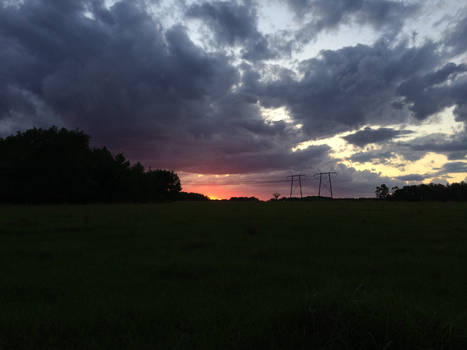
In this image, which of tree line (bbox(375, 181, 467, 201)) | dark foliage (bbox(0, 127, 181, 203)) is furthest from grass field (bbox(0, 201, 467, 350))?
tree line (bbox(375, 181, 467, 201))

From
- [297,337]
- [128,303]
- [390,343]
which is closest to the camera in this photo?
[390,343]

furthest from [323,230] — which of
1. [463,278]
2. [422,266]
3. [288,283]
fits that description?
[288,283]

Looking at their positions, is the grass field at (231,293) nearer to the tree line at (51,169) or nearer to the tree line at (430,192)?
the tree line at (51,169)

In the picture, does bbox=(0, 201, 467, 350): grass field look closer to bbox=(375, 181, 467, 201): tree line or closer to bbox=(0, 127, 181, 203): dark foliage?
bbox=(0, 127, 181, 203): dark foliage

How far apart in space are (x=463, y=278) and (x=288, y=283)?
3871mm

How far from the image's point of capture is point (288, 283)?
617cm

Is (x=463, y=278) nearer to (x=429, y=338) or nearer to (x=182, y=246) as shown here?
(x=429, y=338)

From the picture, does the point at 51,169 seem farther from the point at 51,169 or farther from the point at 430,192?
the point at 430,192

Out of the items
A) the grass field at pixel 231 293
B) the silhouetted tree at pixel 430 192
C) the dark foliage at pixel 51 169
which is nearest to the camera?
the grass field at pixel 231 293

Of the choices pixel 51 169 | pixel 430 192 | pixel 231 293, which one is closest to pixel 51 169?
pixel 51 169

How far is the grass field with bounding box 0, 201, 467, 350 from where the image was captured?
11.5ft

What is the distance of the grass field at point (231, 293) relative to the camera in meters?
3.50

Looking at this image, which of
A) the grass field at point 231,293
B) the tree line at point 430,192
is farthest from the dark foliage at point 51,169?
the tree line at point 430,192

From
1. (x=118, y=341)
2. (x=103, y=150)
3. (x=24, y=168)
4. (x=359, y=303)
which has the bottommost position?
(x=118, y=341)
